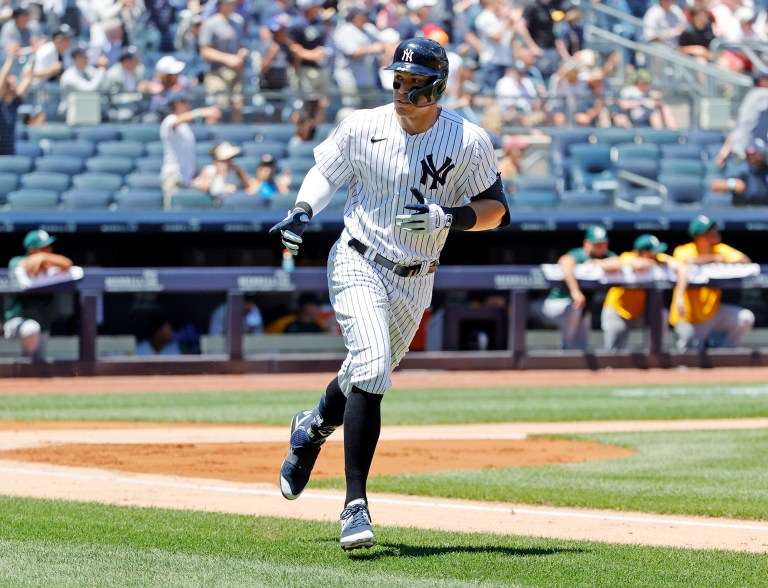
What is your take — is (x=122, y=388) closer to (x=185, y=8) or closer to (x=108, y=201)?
(x=108, y=201)

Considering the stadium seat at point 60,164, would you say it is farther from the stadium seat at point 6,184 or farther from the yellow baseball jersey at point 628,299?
the yellow baseball jersey at point 628,299

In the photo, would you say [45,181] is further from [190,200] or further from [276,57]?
[276,57]

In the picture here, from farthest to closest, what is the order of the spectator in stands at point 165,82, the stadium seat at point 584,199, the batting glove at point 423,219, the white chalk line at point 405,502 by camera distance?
1. the stadium seat at point 584,199
2. the spectator in stands at point 165,82
3. the white chalk line at point 405,502
4. the batting glove at point 423,219

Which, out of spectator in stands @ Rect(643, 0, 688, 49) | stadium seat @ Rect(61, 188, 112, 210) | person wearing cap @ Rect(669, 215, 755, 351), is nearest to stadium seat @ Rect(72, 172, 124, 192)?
stadium seat @ Rect(61, 188, 112, 210)

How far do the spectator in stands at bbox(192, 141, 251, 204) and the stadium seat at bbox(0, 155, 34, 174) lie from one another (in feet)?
5.81

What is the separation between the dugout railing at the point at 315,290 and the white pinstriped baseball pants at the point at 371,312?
27.4ft

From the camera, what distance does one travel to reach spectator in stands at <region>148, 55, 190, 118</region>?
14.6 metres

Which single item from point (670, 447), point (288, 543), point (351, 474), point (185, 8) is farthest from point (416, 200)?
point (185, 8)

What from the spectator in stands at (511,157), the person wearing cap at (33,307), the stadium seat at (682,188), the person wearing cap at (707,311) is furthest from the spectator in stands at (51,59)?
the person wearing cap at (707,311)

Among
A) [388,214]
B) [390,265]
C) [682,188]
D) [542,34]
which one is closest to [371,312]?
[390,265]

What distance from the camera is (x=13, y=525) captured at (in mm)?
5203

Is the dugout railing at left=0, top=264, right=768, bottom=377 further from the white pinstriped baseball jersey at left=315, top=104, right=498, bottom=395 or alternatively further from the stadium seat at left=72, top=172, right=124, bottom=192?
the white pinstriped baseball jersey at left=315, top=104, right=498, bottom=395

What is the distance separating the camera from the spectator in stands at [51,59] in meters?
14.9

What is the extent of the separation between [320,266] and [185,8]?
394cm
